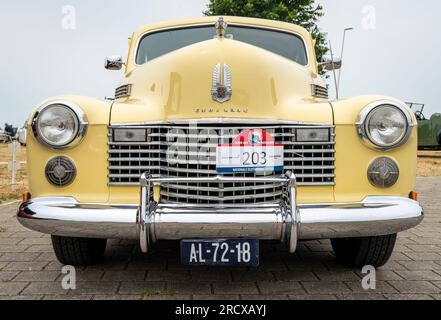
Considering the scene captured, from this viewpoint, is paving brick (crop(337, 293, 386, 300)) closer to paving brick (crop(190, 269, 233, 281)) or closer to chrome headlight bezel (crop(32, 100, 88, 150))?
paving brick (crop(190, 269, 233, 281))

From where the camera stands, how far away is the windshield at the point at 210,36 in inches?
171

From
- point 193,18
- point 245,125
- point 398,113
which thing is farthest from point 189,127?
point 193,18

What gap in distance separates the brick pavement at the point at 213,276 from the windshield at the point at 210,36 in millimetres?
1623

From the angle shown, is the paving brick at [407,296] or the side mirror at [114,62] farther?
the side mirror at [114,62]

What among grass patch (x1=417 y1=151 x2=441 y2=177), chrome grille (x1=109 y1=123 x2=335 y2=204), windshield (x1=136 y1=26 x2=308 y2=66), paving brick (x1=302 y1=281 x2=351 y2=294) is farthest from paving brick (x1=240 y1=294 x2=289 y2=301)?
grass patch (x1=417 y1=151 x2=441 y2=177)

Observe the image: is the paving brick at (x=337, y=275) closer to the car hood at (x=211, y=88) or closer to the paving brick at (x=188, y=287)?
the paving brick at (x=188, y=287)

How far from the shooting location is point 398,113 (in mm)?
2867

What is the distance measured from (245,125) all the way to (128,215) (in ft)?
2.67

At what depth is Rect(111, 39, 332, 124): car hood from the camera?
2.96 m

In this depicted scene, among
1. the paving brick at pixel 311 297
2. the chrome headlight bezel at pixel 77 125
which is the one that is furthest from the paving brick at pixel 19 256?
the paving brick at pixel 311 297

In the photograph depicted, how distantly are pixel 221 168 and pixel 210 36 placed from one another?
1842 millimetres

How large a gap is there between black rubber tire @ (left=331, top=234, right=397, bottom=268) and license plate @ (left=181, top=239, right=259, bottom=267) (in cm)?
98

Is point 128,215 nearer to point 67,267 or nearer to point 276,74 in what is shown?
point 67,267

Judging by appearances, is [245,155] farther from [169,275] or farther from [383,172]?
[169,275]
